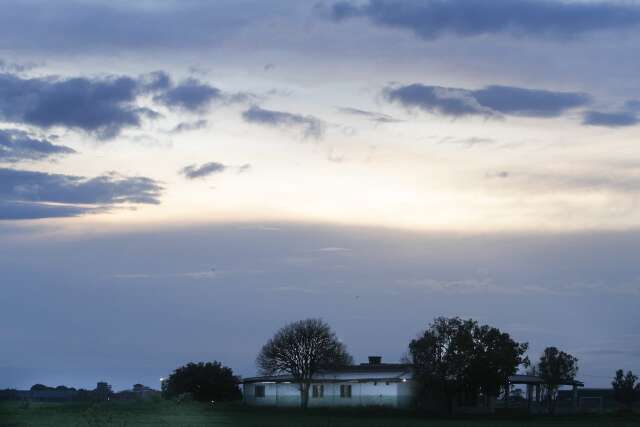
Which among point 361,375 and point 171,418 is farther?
point 361,375

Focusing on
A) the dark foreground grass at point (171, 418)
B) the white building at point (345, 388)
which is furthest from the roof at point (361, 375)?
the dark foreground grass at point (171, 418)

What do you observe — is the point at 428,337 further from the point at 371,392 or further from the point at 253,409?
the point at 253,409

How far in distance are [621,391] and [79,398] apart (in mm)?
77249

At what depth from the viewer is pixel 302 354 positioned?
101375 mm

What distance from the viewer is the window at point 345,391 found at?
96.9 m

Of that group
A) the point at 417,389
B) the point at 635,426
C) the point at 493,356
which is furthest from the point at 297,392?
the point at 635,426

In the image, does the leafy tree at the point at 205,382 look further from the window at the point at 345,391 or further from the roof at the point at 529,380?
the roof at the point at 529,380

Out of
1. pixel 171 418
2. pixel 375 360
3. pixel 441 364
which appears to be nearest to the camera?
pixel 171 418

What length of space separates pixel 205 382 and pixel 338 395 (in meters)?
21.1

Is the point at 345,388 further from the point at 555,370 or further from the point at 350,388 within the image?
the point at 555,370

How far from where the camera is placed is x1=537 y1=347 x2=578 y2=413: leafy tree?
114 metres

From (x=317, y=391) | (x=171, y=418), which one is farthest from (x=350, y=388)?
(x=171, y=418)

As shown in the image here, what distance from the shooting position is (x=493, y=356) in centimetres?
9369

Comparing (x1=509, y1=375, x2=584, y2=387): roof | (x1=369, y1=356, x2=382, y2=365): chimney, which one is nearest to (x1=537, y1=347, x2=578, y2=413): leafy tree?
(x1=509, y1=375, x2=584, y2=387): roof
